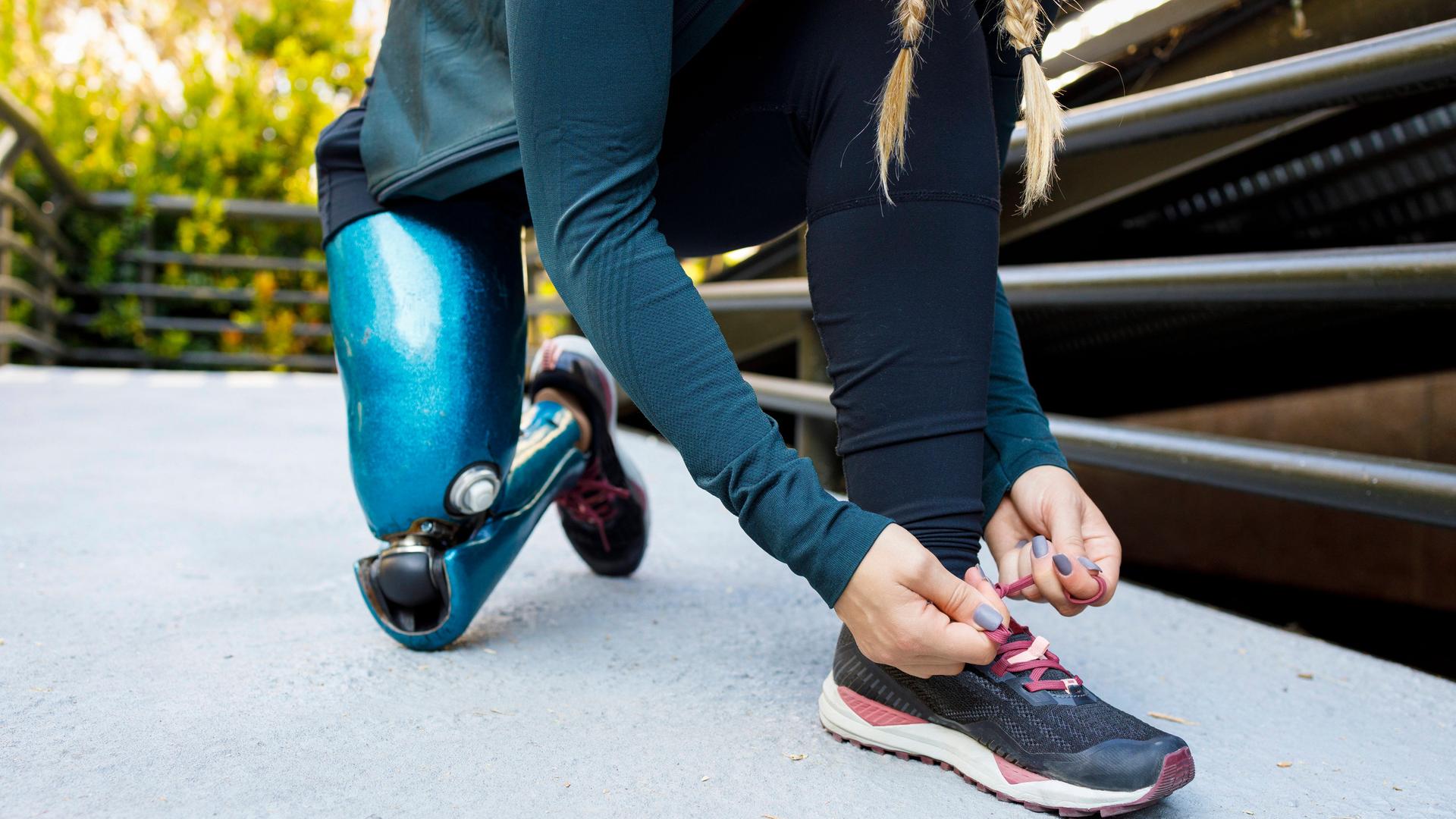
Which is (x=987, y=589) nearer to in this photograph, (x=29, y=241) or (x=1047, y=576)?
(x=1047, y=576)

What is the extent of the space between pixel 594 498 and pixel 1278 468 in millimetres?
899

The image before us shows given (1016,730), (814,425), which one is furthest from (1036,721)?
(814,425)

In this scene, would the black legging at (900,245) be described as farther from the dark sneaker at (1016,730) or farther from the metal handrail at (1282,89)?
the metal handrail at (1282,89)

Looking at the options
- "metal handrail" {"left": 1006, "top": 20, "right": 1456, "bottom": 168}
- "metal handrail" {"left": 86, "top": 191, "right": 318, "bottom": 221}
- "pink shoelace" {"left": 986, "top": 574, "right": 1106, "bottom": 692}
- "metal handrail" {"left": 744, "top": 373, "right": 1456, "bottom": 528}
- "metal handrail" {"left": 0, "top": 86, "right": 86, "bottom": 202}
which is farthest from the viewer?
"metal handrail" {"left": 86, "top": 191, "right": 318, "bottom": 221}

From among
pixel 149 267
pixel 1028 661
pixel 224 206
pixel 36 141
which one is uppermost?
pixel 36 141

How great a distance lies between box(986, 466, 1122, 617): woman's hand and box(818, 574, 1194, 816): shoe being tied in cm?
5

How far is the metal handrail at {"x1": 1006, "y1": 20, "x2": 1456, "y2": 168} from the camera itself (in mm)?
1295

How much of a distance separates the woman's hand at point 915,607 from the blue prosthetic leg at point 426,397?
505mm

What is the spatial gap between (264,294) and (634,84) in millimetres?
5060

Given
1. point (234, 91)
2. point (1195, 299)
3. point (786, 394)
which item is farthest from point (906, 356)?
point (234, 91)

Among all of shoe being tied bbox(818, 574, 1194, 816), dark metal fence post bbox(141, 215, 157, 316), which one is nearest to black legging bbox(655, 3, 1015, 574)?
shoe being tied bbox(818, 574, 1194, 816)

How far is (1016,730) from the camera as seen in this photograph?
81cm

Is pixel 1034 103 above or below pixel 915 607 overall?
above

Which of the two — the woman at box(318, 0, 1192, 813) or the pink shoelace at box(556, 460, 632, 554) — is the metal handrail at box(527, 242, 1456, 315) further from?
the pink shoelace at box(556, 460, 632, 554)
